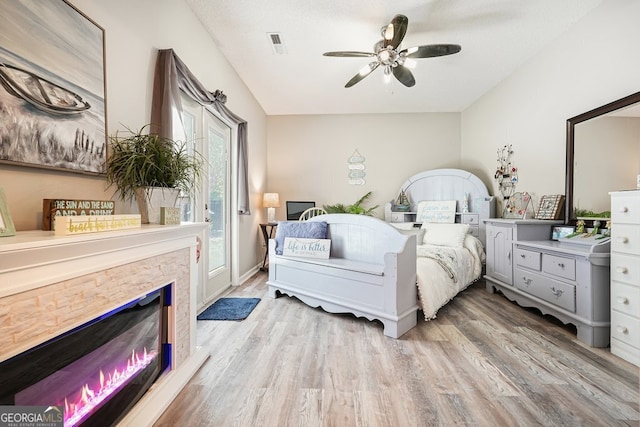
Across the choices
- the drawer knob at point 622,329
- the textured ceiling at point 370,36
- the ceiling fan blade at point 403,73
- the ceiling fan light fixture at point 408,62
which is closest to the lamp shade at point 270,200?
the textured ceiling at point 370,36

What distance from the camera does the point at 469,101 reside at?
4.61 m

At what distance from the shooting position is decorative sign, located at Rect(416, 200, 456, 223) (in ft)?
14.4

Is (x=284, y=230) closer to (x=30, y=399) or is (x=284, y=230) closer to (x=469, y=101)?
(x=30, y=399)

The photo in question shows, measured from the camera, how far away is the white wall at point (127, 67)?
1.12 m

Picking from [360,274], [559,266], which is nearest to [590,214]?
[559,266]

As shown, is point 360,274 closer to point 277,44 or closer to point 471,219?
point 277,44

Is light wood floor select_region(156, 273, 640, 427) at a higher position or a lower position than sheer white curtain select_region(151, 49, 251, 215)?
lower

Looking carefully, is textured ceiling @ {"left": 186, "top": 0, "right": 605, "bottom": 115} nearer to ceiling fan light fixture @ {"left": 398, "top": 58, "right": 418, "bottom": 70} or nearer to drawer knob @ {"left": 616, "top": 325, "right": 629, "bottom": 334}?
ceiling fan light fixture @ {"left": 398, "top": 58, "right": 418, "bottom": 70}

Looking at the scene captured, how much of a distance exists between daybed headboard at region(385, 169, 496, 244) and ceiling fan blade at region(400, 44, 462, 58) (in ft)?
7.91

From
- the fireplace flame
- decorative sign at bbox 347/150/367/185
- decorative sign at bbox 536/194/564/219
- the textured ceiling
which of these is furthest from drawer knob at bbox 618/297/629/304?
decorative sign at bbox 347/150/367/185

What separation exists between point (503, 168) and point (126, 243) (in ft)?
14.6

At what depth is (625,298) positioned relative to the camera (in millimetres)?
1864

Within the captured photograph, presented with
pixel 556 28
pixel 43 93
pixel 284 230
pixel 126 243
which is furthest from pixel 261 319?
pixel 556 28

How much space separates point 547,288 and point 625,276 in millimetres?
654
